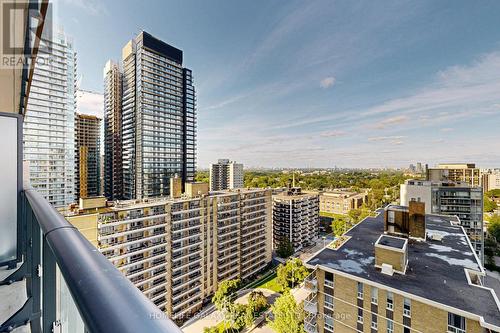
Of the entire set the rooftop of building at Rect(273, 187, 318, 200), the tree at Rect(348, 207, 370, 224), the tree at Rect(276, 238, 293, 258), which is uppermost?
the rooftop of building at Rect(273, 187, 318, 200)

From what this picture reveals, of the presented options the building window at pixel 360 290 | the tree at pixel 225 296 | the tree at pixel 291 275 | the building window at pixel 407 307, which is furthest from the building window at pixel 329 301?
the tree at pixel 291 275

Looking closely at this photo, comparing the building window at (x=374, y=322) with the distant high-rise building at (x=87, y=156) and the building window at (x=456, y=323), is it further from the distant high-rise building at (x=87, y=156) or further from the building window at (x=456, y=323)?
the distant high-rise building at (x=87, y=156)

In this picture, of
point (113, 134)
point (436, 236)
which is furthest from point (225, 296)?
point (113, 134)

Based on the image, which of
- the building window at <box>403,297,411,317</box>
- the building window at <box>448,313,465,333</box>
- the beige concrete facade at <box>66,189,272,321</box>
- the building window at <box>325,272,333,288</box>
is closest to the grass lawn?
the beige concrete facade at <box>66,189,272,321</box>

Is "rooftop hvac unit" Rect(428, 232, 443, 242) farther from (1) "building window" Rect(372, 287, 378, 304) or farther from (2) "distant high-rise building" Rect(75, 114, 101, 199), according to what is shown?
(2) "distant high-rise building" Rect(75, 114, 101, 199)

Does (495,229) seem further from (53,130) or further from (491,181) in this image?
(53,130)

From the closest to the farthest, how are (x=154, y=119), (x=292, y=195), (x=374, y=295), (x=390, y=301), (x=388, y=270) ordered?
(x=390, y=301), (x=374, y=295), (x=388, y=270), (x=292, y=195), (x=154, y=119)
